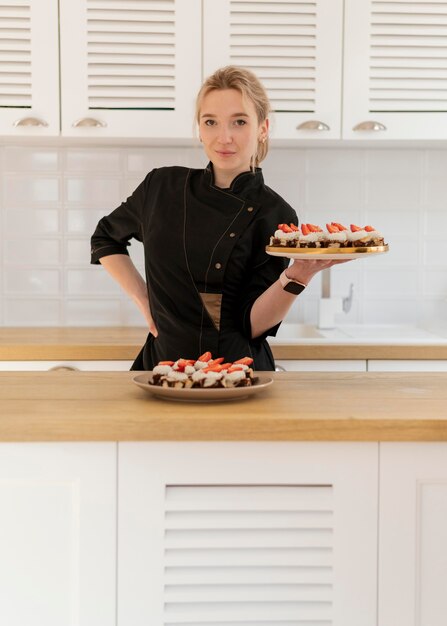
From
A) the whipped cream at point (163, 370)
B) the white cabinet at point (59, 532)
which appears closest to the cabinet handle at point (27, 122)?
the whipped cream at point (163, 370)

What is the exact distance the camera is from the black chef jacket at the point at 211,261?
2.28 meters

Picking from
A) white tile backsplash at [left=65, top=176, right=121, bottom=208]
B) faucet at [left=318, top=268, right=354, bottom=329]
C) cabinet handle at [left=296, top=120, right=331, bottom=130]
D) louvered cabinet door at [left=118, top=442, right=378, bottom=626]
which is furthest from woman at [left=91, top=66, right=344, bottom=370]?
white tile backsplash at [left=65, top=176, right=121, bottom=208]

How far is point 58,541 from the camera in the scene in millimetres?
1495

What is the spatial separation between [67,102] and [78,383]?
1.42m

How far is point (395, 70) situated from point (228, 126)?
1.04 m

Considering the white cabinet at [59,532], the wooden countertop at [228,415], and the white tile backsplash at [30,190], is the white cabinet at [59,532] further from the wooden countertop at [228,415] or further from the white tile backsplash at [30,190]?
the white tile backsplash at [30,190]

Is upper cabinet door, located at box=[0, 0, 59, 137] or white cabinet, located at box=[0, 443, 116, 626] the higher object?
upper cabinet door, located at box=[0, 0, 59, 137]

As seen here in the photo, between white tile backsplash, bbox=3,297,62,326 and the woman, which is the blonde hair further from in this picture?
white tile backsplash, bbox=3,297,62,326

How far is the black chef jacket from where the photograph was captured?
7.48 feet

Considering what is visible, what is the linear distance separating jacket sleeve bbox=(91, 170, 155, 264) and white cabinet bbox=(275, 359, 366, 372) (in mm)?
611

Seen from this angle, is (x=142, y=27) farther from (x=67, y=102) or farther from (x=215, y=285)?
(x=215, y=285)

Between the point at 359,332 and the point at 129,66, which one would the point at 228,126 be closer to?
the point at 129,66

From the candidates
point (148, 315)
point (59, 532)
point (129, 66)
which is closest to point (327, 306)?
point (148, 315)

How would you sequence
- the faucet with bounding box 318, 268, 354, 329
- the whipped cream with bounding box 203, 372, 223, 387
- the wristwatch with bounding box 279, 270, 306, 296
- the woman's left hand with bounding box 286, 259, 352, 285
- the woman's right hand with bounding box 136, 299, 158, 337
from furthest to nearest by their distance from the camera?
the faucet with bounding box 318, 268, 354, 329, the woman's right hand with bounding box 136, 299, 158, 337, the wristwatch with bounding box 279, 270, 306, 296, the woman's left hand with bounding box 286, 259, 352, 285, the whipped cream with bounding box 203, 372, 223, 387
